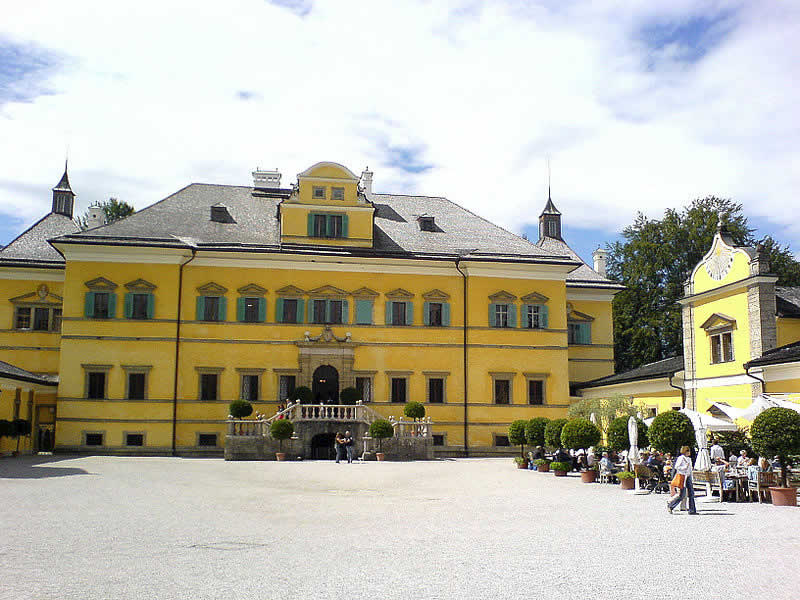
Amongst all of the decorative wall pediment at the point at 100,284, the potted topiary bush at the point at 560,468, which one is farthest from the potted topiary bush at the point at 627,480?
the decorative wall pediment at the point at 100,284

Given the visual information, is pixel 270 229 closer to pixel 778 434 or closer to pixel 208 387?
pixel 208 387

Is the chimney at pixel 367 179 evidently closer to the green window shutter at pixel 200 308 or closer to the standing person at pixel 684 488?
the green window shutter at pixel 200 308

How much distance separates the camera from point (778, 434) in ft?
68.0

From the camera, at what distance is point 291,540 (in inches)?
527

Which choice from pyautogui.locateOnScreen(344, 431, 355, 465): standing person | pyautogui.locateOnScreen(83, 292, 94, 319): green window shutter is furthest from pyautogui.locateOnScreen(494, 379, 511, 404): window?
pyautogui.locateOnScreen(83, 292, 94, 319): green window shutter

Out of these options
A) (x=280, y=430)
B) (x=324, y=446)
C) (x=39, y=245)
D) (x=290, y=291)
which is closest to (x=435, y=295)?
(x=290, y=291)

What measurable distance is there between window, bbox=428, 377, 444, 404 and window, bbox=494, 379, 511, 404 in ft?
9.73

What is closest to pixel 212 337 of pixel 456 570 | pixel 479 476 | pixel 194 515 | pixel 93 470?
pixel 93 470

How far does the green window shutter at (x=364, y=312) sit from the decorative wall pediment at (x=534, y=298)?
8549 mm

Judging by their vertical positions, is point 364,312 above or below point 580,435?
above

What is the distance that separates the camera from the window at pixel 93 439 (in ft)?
132

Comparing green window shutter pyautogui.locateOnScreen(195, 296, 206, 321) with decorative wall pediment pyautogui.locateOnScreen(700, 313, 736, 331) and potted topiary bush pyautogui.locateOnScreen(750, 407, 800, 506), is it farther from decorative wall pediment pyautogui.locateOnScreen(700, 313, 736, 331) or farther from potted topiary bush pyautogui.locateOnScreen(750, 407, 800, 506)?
potted topiary bush pyautogui.locateOnScreen(750, 407, 800, 506)

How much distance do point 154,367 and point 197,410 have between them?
121 inches

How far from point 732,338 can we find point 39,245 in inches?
1509
